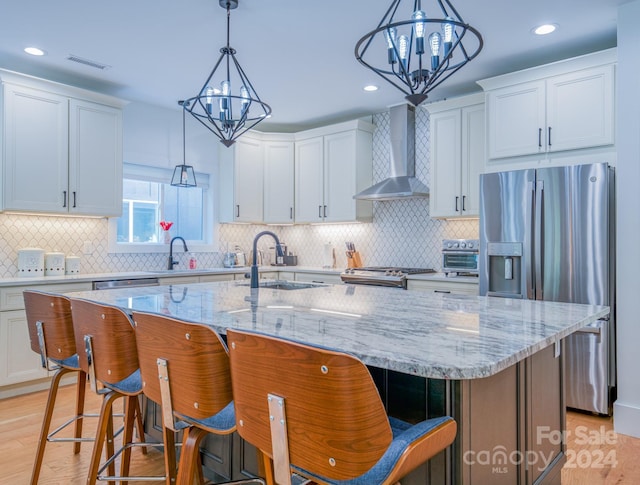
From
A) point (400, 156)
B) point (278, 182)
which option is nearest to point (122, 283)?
point (278, 182)

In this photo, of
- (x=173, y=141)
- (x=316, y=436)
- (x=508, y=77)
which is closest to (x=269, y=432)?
(x=316, y=436)

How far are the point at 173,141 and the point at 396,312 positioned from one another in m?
3.98

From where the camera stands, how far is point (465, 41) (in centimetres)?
337

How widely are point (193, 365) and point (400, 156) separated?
3.87 m

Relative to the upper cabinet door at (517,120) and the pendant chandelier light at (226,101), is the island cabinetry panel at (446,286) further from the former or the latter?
the pendant chandelier light at (226,101)

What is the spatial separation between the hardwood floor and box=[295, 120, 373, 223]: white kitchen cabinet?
2994 millimetres

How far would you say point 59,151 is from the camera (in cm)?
388

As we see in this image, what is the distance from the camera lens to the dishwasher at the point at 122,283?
3.80 m

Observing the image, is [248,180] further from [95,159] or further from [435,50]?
[435,50]

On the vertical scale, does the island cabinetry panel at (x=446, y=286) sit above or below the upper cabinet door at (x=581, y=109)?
below

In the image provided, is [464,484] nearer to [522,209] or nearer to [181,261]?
[522,209]

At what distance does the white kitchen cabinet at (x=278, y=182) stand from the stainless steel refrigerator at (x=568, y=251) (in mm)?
2743

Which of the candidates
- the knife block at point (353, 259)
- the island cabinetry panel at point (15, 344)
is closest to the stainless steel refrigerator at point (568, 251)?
the knife block at point (353, 259)

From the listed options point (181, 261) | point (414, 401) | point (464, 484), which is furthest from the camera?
point (181, 261)
